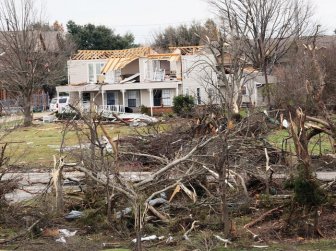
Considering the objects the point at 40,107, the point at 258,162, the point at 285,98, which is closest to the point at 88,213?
the point at 258,162

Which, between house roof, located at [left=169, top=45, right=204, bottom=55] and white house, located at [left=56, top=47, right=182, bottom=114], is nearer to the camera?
white house, located at [left=56, top=47, right=182, bottom=114]

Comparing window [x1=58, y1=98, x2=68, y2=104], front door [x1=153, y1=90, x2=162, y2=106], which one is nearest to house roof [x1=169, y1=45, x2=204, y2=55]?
front door [x1=153, y1=90, x2=162, y2=106]

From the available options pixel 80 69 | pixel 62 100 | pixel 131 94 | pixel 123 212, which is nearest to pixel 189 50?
pixel 131 94

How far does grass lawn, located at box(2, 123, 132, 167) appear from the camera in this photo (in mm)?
18312

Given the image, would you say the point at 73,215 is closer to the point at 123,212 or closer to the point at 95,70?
the point at 123,212

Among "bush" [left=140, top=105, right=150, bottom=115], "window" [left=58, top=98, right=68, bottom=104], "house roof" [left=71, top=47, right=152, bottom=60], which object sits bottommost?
"bush" [left=140, top=105, right=150, bottom=115]

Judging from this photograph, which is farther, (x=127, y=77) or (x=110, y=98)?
(x=127, y=77)

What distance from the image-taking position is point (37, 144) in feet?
79.5

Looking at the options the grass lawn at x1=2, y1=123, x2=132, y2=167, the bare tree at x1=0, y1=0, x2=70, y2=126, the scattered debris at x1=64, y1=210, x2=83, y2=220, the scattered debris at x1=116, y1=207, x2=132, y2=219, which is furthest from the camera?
the bare tree at x1=0, y1=0, x2=70, y2=126

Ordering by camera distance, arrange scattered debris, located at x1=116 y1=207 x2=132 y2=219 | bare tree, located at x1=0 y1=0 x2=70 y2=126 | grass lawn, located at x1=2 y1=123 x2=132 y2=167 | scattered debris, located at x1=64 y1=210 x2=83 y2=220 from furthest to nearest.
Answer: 1. bare tree, located at x1=0 y1=0 x2=70 y2=126
2. grass lawn, located at x1=2 y1=123 x2=132 y2=167
3. scattered debris, located at x1=64 y1=210 x2=83 y2=220
4. scattered debris, located at x1=116 y1=207 x2=132 y2=219

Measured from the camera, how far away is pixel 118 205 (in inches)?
382

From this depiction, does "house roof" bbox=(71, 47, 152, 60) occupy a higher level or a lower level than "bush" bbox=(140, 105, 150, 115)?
higher

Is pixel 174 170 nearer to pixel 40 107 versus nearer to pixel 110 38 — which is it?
pixel 40 107

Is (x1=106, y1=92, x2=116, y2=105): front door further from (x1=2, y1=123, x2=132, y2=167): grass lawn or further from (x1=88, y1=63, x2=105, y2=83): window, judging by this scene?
(x1=2, y1=123, x2=132, y2=167): grass lawn
